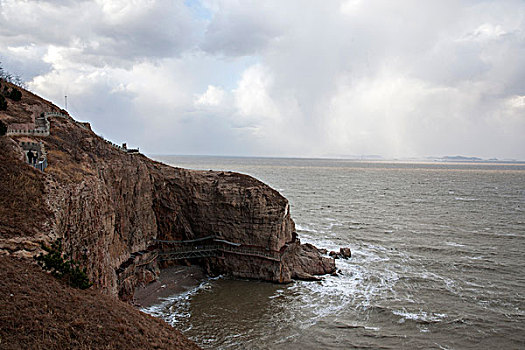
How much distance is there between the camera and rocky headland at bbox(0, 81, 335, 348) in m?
23.1

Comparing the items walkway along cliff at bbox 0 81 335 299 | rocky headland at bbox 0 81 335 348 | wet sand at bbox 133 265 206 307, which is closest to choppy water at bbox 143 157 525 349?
wet sand at bbox 133 265 206 307

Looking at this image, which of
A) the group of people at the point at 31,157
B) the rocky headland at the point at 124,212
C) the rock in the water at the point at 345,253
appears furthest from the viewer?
the rock in the water at the point at 345,253

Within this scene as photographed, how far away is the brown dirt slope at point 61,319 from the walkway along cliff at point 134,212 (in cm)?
418

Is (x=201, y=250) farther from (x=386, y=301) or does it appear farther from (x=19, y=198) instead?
(x=19, y=198)

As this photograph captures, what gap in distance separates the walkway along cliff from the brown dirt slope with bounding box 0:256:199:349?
4.18m

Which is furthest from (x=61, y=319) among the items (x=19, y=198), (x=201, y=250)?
(x=201, y=250)

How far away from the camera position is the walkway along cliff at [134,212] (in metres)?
24.4

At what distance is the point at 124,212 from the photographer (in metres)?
39.0

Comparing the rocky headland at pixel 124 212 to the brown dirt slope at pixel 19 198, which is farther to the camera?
the rocky headland at pixel 124 212

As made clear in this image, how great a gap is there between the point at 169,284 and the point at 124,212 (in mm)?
9858

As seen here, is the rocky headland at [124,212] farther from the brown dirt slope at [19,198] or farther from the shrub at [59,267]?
the shrub at [59,267]

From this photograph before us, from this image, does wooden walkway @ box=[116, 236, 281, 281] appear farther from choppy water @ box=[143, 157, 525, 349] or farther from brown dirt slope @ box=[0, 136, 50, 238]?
brown dirt slope @ box=[0, 136, 50, 238]

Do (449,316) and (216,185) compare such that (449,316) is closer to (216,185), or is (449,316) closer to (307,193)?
(216,185)

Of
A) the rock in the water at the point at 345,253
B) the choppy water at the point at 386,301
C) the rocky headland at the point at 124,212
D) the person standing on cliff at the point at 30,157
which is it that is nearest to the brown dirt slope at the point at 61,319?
the rocky headland at the point at 124,212
